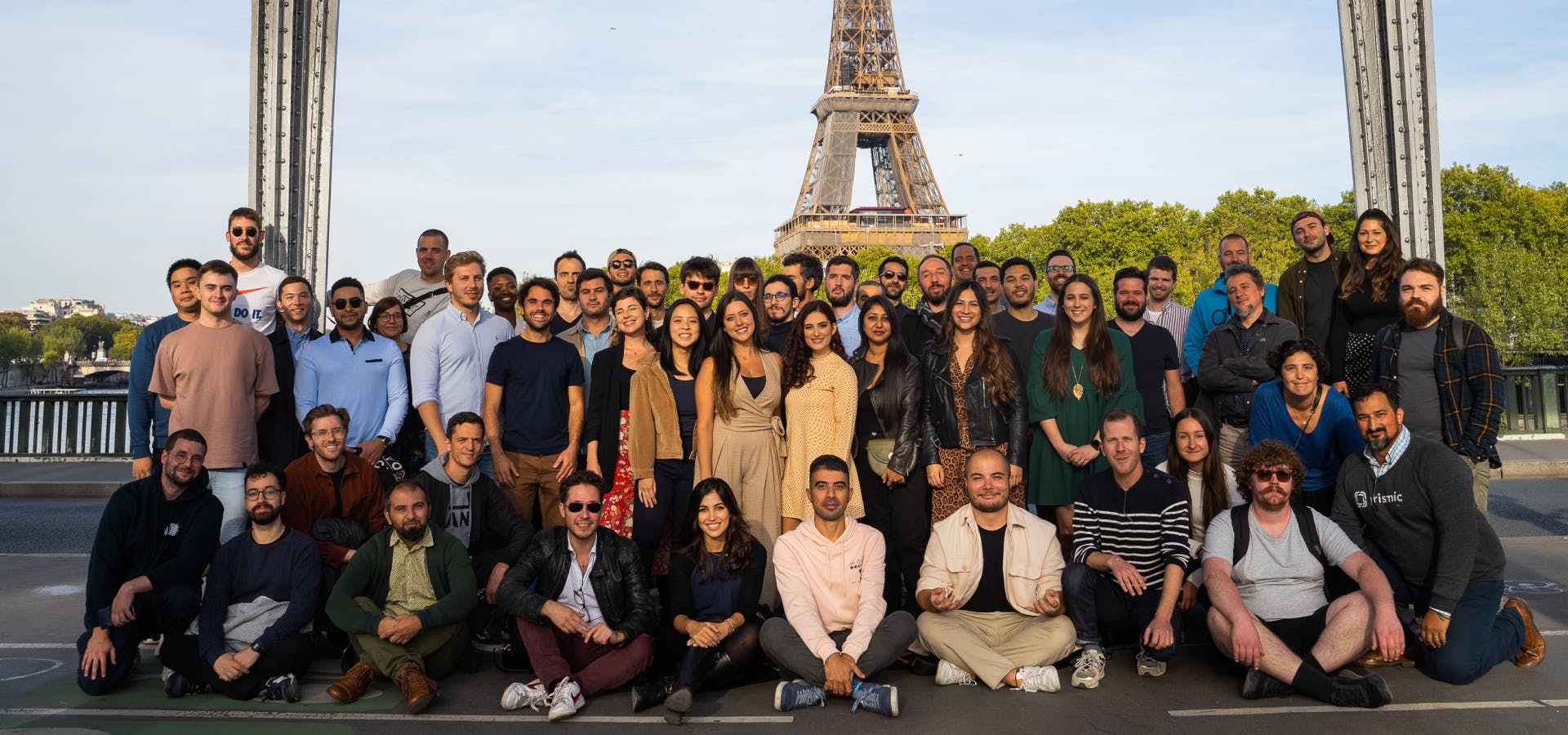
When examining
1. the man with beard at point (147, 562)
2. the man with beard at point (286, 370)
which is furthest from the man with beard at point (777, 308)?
the man with beard at point (147, 562)

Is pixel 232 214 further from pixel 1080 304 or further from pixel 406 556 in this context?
pixel 1080 304

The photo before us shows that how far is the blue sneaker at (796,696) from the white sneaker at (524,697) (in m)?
1.06

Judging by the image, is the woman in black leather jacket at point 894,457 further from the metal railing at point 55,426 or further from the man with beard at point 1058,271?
the metal railing at point 55,426

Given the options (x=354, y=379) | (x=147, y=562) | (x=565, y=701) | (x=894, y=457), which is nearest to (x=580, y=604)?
(x=565, y=701)

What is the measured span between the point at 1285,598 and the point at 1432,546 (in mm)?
792

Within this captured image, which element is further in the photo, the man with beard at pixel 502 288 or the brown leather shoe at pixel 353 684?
the man with beard at pixel 502 288

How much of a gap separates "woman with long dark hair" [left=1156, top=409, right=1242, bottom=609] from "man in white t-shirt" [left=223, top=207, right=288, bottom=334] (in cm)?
570

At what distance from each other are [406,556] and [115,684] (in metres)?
1.50

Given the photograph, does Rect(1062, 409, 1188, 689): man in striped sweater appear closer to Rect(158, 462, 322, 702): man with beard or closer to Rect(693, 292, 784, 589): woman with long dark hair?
Rect(693, 292, 784, 589): woman with long dark hair

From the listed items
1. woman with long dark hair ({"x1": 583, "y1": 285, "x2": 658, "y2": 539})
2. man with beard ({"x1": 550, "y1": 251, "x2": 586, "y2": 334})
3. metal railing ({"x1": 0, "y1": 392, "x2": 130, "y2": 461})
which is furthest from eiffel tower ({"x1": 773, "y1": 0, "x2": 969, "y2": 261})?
woman with long dark hair ({"x1": 583, "y1": 285, "x2": 658, "y2": 539})

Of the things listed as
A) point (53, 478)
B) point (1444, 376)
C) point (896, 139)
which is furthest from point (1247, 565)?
point (896, 139)

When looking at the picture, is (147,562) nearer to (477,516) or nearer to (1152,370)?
(477,516)

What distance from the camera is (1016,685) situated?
4980 mm

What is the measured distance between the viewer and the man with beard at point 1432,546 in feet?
16.1
